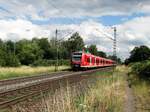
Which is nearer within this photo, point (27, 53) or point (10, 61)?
point (10, 61)

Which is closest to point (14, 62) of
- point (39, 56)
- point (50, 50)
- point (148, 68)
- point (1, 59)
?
point (1, 59)

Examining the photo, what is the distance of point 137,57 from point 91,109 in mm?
108409

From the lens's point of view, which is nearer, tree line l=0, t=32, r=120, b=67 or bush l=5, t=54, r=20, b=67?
bush l=5, t=54, r=20, b=67

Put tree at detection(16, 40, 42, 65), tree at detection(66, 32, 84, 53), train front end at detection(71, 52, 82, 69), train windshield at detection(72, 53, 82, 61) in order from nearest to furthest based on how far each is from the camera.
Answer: train front end at detection(71, 52, 82, 69)
train windshield at detection(72, 53, 82, 61)
tree at detection(16, 40, 42, 65)
tree at detection(66, 32, 84, 53)

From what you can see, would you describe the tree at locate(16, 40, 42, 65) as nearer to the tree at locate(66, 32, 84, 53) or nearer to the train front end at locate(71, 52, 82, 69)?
the tree at locate(66, 32, 84, 53)

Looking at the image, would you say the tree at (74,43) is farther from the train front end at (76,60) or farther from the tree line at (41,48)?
the train front end at (76,60)

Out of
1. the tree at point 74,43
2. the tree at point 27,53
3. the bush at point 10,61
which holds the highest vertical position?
the tree at point 74,43

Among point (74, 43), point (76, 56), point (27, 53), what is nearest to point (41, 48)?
point (74, 43)

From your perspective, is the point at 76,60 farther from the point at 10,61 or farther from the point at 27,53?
the point at 27,53

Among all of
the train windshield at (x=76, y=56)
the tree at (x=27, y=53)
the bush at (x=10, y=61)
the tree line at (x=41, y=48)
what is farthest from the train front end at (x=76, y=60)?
the tree at (x=27, y=53)

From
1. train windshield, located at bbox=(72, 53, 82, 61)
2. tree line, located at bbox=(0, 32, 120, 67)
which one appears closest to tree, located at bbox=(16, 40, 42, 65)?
tree line, located at bbox=(0, 32, 120, 67)

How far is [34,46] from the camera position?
140 metres

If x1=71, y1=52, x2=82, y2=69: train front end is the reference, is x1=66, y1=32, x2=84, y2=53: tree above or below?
above

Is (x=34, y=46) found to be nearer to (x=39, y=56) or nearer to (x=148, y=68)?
(x=39, y=56)
